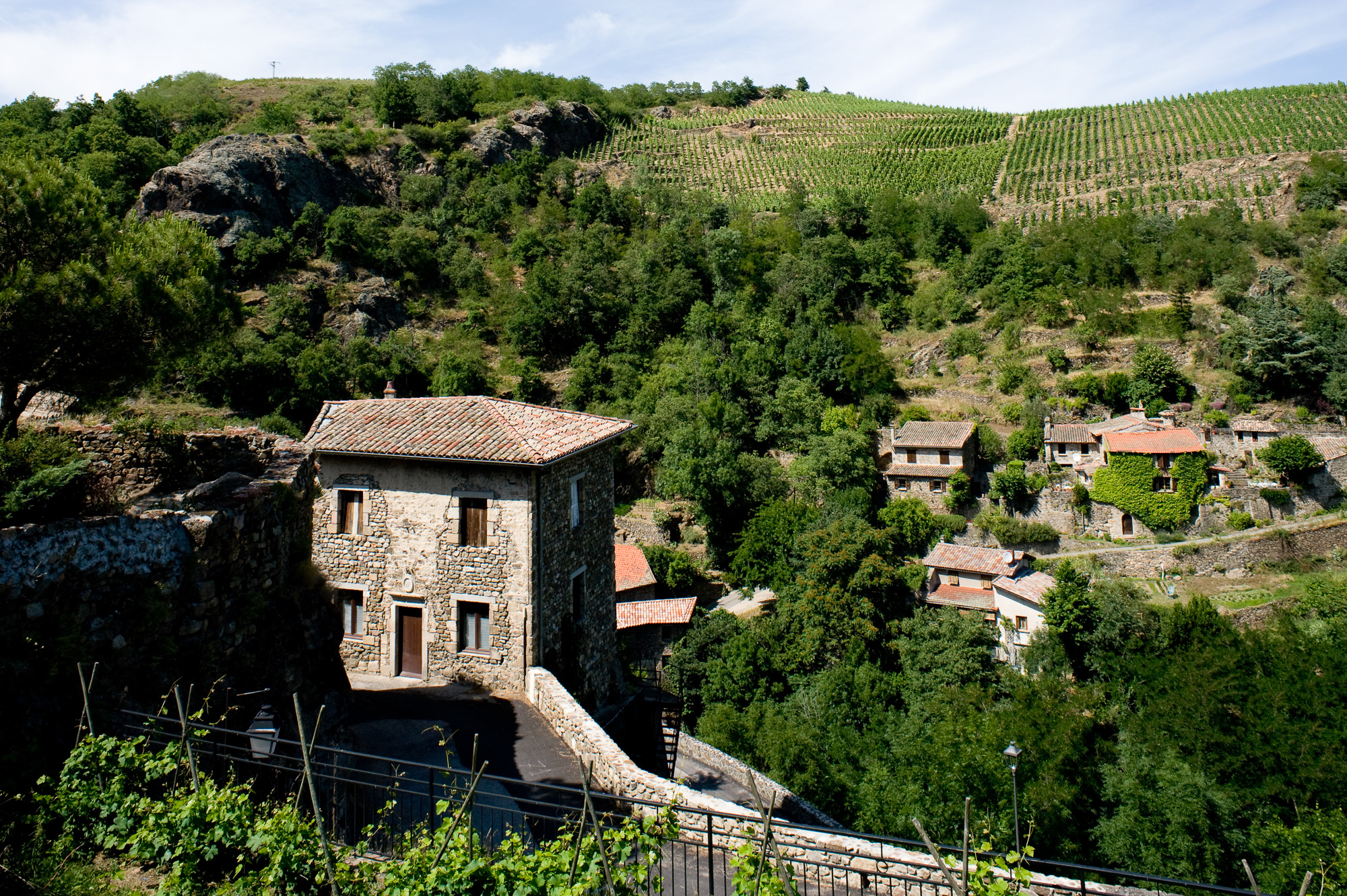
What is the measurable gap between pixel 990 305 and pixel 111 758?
154ft

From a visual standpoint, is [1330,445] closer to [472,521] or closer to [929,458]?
[929,458]

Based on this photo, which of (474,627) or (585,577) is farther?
(585,577)

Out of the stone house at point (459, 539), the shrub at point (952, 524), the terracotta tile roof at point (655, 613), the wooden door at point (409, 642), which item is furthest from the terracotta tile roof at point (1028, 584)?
the wooden door at point (409, 642)

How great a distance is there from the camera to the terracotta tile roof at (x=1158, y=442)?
3156cm

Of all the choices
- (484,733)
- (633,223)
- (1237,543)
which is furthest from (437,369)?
(1237,543)

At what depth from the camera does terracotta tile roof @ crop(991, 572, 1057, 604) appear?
2896 cm

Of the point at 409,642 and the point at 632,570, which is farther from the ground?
the point at 409,642

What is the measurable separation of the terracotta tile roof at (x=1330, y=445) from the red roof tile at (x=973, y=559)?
42.5 ft

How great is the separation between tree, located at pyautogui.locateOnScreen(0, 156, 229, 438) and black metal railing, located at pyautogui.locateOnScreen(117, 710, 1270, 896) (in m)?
5.08

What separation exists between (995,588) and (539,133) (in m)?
55.7

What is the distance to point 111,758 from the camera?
5.71 meters

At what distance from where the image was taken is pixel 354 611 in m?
13.9

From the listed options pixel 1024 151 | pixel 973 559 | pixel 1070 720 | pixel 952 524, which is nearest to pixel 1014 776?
pixel 1070 720

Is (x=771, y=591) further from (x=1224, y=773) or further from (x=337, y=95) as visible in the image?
(x=337, y=95)
